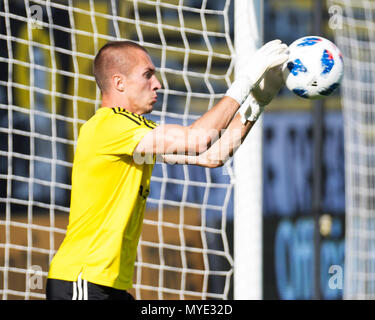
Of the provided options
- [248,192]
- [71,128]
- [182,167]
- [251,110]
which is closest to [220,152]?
[251,110]

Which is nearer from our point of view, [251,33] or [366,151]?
[251,33]

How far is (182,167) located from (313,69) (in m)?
2.87

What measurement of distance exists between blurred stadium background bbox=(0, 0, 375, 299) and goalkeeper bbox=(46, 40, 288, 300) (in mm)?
1373

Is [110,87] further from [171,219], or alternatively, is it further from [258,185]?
[171,219]

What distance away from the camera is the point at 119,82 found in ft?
11.1

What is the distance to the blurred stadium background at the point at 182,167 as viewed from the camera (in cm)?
545

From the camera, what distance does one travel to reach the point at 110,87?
11.1ft

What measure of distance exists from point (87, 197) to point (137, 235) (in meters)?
0.26

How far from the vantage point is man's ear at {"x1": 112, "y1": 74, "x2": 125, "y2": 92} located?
3379 millimetres

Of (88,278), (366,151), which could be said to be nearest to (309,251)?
(366,151)

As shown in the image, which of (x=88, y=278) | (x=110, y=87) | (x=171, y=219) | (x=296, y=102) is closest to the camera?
(x=88, y=278)

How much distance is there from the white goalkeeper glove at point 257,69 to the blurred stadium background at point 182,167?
1.52 m

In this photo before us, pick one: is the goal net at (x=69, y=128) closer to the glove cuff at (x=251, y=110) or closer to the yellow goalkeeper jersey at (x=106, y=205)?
the glove cuff at (x=251, y=110)

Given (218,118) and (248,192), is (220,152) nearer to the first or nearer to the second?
(218,118)
